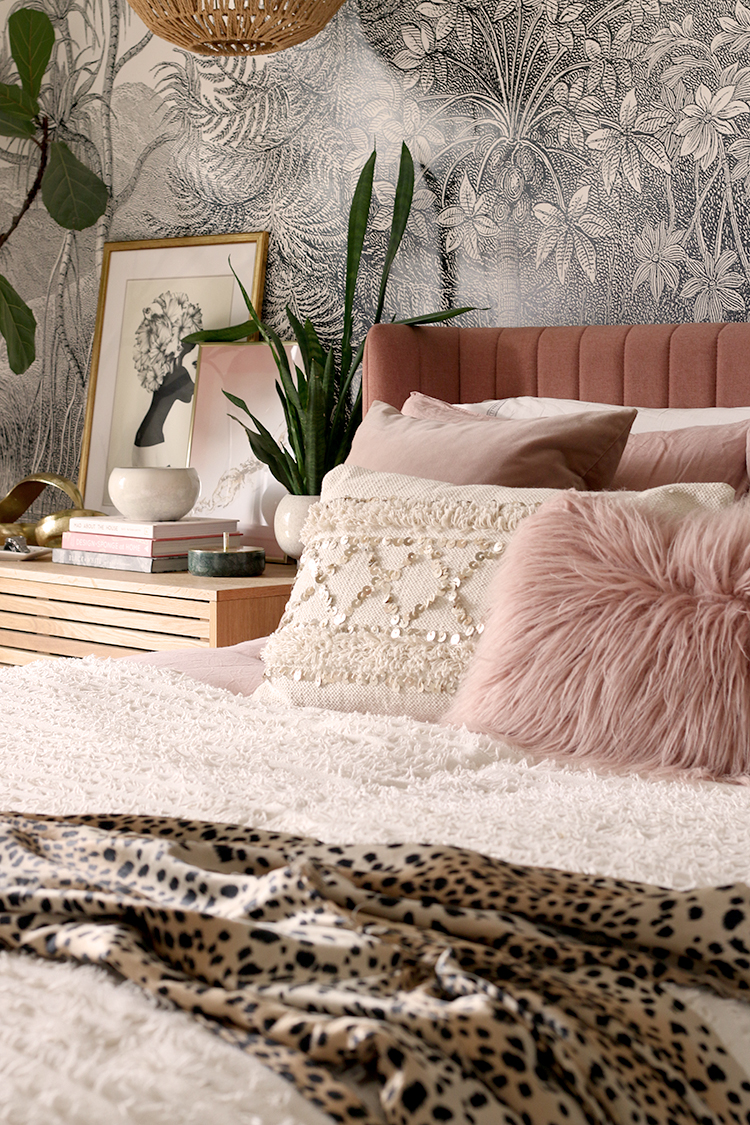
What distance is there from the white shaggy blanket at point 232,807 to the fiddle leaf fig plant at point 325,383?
1104 millimetres

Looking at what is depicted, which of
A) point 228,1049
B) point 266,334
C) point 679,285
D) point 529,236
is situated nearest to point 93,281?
point 266,334

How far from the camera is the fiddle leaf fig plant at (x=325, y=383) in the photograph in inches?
98.4

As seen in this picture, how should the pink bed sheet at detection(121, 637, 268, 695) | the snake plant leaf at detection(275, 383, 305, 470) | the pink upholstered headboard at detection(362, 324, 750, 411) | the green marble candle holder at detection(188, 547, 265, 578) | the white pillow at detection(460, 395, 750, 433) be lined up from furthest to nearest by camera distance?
1. the snake plant leaf at detection(275, 383, 305, 470)
2. the green marble candle holder at detection(188, 547, 265, 578)
3. the pink upholstered headboard at detection(362, 324, 750, 411)
4. the white pillow at detection(460, 395, 750, 433)
5. the pink bed sheet at detection(121, 637, 268, 695)

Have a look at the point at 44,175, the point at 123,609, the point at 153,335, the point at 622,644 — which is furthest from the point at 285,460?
the point at 622,644

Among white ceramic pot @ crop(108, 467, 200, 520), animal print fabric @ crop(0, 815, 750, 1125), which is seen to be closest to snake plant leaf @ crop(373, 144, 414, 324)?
white ceramic pot @ crop(108, 467, 200, 520)

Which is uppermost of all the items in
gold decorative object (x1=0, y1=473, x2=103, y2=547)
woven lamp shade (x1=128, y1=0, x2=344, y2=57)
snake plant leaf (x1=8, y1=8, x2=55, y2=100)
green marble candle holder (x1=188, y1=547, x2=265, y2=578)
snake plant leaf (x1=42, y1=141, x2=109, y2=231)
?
snake plant leaf (x1=8, y1=8, x2=55, y2=100)

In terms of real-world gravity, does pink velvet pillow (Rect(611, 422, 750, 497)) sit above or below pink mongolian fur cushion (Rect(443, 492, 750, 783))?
above

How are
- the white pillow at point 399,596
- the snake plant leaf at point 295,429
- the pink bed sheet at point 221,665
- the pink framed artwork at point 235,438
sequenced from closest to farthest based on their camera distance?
the white pillow at point 399,596 → the pink bed sheet at point 221,665 → the snake plant leaf at point 295,429 → the pink framed artwork at point 235,438

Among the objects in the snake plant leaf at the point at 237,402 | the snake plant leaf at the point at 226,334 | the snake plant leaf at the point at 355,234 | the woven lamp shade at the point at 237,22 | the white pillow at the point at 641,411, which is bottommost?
the white pillow at the point at 641,411

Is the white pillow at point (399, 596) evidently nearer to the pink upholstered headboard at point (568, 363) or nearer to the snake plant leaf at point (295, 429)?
the pink upholstered headboard at point (568, 363)

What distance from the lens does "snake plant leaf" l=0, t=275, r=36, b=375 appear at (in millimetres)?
3051

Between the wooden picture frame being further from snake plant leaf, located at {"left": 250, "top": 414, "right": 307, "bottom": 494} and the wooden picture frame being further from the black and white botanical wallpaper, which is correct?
snake plant leaf, located at {"left": 250, "top": 414, "right": 307, "bottom": 494}

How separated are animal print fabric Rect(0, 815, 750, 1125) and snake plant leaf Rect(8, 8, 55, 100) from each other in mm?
2878

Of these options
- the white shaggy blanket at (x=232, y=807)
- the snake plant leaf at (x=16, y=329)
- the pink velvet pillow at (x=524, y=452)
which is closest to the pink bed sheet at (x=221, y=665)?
the white shaggy blanket at (x=232, y=807)
